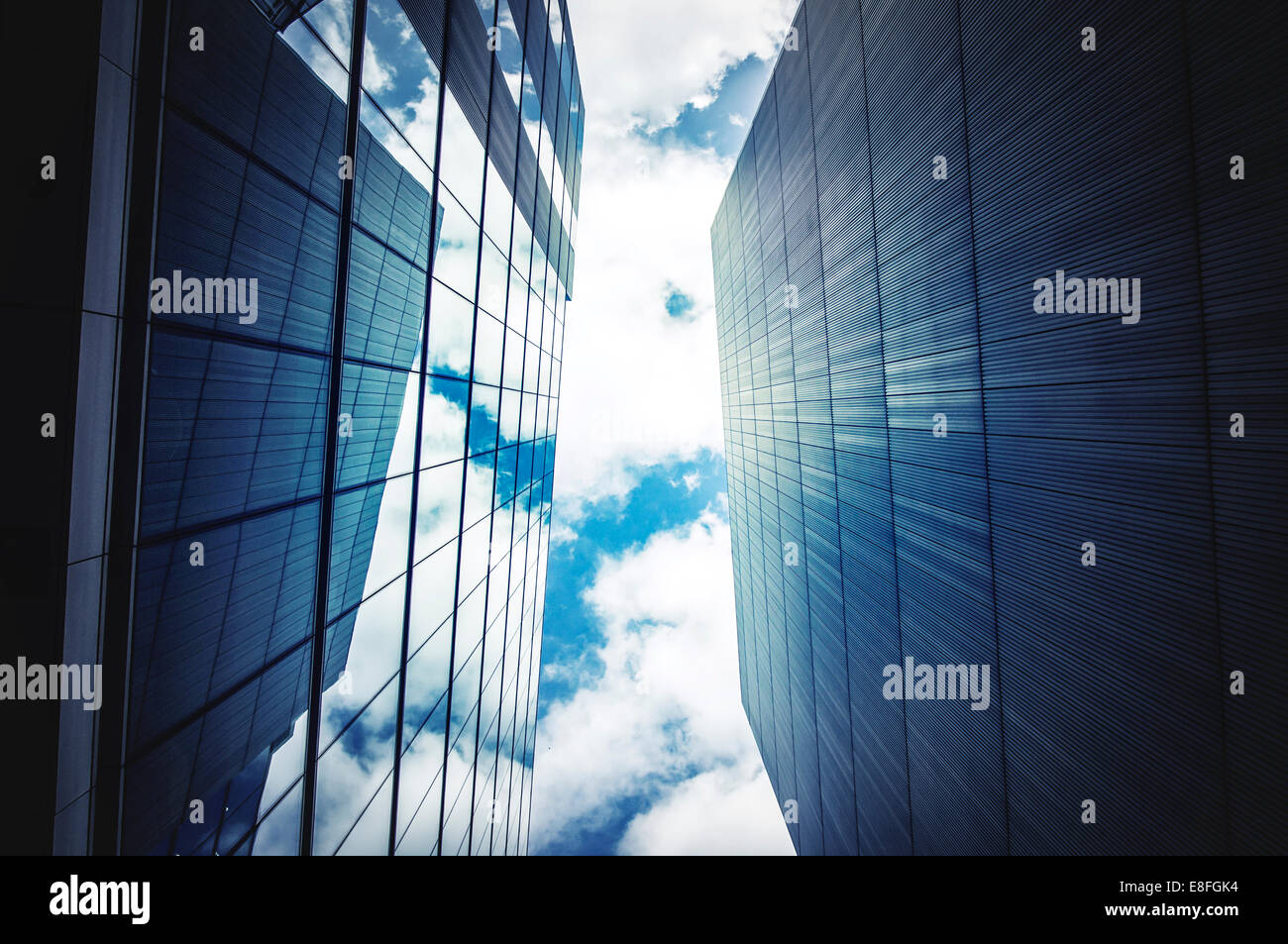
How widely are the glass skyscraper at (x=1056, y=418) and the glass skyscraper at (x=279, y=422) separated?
380 inches

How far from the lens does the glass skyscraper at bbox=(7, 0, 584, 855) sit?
4.35m

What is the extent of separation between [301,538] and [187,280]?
11.3ft

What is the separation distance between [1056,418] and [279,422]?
11003 millimetres

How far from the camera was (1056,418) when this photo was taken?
7762mm

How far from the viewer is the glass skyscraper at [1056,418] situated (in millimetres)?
5578

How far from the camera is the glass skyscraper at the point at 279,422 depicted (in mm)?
4352

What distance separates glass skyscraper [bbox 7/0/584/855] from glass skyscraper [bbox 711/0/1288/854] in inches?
380

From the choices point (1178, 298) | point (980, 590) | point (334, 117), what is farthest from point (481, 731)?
point (1178, 298)

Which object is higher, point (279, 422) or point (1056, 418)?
point (1056, 418)

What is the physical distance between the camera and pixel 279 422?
6.23 meters

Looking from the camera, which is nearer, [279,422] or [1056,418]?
[279,422]

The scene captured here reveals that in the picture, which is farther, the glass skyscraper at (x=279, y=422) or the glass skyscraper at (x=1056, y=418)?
the glass skyscraper at (x=1056, y=418)
